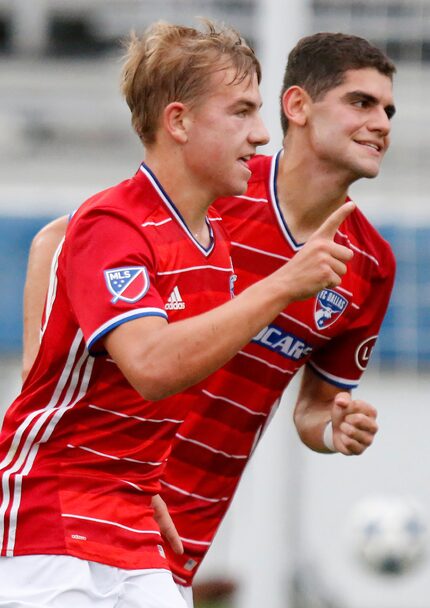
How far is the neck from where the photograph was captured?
4.50 meters

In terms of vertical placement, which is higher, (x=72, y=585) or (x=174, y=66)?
(x=174, y=66)

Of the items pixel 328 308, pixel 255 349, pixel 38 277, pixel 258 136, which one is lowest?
pixel 255 349

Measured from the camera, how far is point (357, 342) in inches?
184

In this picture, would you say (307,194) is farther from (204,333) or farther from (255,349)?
(204,333)

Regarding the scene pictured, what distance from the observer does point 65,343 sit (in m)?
3.48

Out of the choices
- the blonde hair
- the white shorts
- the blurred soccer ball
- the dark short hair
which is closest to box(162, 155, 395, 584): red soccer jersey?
the dark short hair

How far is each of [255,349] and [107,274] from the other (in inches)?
50.0

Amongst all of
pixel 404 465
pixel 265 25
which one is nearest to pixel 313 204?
pixel 265 25

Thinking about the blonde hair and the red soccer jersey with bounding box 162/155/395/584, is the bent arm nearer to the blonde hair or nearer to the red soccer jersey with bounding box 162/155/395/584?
the blonde hair

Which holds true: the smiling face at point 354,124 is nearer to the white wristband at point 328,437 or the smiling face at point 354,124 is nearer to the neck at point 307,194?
the neck at point 307,194

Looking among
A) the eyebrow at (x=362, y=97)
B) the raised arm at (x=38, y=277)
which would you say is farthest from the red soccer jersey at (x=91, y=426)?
the eyebrow at (x=362, y=97)

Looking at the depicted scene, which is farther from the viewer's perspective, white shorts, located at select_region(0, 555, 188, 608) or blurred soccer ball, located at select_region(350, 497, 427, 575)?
blurred soccer ball, located at select_region(350, 497, 427, 575)

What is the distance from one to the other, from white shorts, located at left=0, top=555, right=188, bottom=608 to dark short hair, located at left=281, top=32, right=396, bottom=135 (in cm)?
177

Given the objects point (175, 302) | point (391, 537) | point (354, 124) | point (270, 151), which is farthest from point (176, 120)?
point (391, 537)
